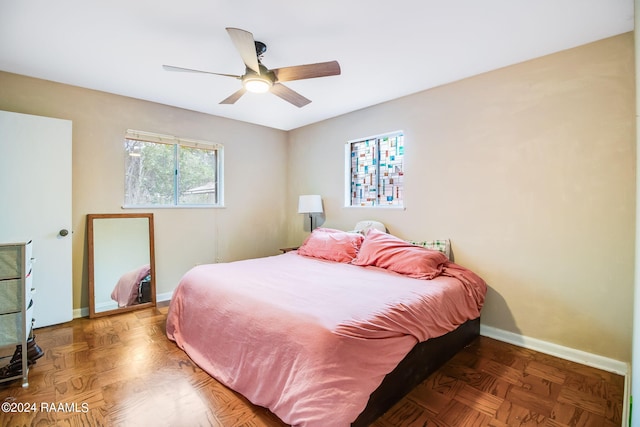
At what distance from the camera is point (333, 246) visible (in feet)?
10.8

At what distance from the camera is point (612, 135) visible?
214cm

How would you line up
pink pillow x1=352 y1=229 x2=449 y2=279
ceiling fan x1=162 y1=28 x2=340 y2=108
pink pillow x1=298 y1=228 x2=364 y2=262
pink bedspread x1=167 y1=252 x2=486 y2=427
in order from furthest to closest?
1. pink pillow x1=298 y1=228 x2=364 y2=262
2. pink pillow x1=352 y1=229 x2=449 y2=279
3. ceiling fan x1=162 y1=28 x2=340 y2=108
4. pink bedspread x1=167 y1=252 x2=486 y2=427

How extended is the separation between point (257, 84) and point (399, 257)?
1.91m

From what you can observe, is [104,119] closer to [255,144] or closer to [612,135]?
[255,144]

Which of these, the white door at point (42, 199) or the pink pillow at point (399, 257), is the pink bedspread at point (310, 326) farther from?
the white door at point (42, 199)

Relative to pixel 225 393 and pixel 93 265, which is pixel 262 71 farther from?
pixel 93 265

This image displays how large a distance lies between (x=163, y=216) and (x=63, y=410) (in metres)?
2.30

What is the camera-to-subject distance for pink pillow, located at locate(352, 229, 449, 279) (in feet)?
8.40

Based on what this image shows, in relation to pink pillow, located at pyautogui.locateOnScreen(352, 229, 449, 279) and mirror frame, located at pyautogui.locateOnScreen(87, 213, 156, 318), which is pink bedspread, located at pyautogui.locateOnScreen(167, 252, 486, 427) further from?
mirror frame, located at pyautogui.locateOnScreen(87, 213, 156, 318)

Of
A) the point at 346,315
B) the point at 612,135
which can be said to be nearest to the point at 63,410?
the point at 346,315

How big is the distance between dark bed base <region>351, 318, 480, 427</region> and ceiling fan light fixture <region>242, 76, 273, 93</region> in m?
2.15

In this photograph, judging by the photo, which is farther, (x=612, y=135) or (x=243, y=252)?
(x=243, y=252)

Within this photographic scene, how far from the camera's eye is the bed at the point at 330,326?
1.44m

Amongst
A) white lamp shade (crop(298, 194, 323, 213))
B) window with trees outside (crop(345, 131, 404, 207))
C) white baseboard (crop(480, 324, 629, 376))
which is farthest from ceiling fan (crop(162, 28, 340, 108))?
white baseboard (crop(480, 324, 629, 376))
